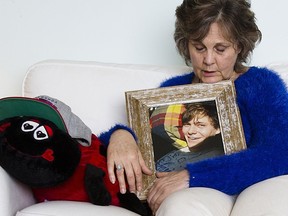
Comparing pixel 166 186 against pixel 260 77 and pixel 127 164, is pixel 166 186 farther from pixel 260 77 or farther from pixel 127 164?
pixel 260 77

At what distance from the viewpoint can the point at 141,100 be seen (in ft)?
5.20

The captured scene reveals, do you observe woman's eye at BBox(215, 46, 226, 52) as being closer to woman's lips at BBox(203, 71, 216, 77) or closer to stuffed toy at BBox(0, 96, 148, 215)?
woman's lips at BBox(203, 71, 216, 77)

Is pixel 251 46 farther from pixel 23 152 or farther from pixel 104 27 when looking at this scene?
pixel 23 152

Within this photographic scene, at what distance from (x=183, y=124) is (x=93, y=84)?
432 millimetres

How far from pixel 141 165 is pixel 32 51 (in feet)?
2.89

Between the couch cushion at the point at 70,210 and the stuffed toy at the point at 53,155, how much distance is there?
5 centimetres

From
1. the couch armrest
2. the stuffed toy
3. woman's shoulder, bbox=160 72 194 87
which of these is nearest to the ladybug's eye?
the stuffed toy

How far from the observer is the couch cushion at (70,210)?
123 centimetres

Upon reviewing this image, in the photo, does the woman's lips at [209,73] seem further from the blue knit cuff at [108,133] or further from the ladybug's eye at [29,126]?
the ladybug's eye at [29,126]

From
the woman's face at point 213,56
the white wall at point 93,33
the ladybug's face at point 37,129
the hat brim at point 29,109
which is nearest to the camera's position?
the ladybug's face at point 37,129

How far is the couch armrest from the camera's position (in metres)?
1.31

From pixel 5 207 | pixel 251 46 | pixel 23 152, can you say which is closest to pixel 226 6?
pixel 251 46

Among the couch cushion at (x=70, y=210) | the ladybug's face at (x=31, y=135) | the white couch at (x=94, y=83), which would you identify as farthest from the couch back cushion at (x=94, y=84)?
the couch cushion at (x=70, y=210)

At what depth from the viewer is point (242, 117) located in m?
1.57
